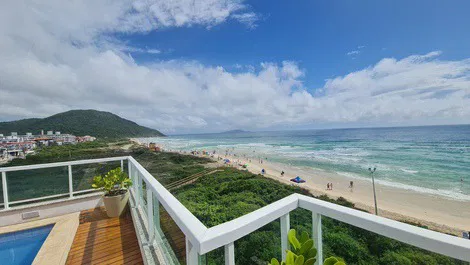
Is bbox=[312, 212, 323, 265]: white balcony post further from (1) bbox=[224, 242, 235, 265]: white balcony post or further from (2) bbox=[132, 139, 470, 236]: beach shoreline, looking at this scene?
(2) bbox=[132, 139, 470, 236]: beach shoreline

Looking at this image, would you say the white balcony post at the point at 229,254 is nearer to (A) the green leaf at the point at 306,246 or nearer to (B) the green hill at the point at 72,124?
(A) the green leaf at the point at 306,246

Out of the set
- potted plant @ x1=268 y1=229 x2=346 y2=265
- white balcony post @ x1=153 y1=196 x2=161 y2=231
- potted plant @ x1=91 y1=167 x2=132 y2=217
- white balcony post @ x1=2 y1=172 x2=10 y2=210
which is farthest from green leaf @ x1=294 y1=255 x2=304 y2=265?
white balcony post @ x1=2 y1=172 x2=10 y2=210

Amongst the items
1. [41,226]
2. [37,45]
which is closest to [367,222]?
[41,226]

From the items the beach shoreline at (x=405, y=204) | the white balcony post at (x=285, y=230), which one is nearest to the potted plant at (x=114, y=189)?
the white balcony post at (x=285, y=230)

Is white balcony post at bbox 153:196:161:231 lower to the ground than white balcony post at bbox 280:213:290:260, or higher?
lower

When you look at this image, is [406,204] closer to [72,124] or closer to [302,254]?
[302,254]
